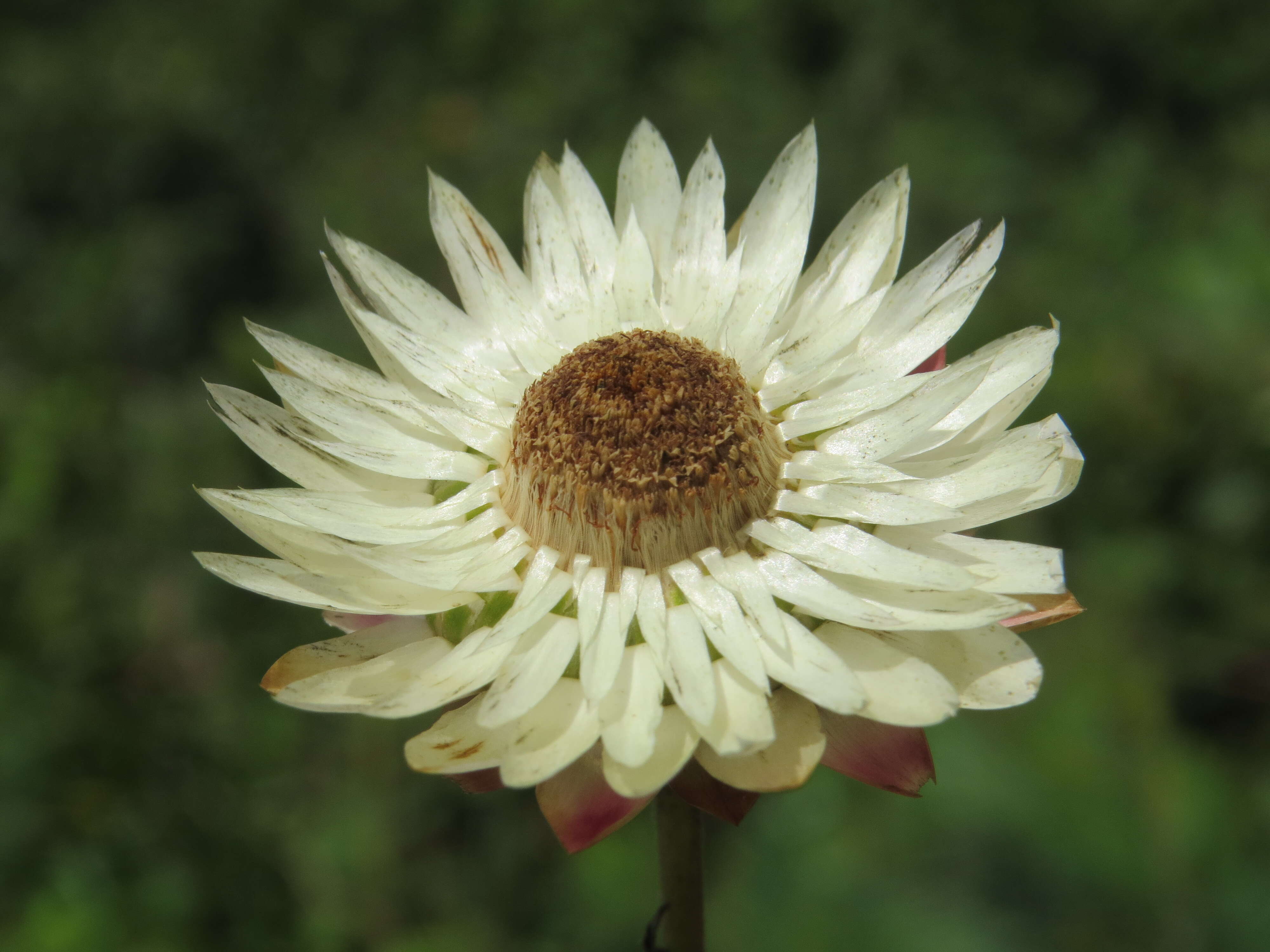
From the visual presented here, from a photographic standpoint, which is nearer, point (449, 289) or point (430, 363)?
point (430, 363)

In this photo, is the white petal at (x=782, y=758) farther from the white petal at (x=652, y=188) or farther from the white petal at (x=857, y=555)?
the white petal at (x=652, y=188)

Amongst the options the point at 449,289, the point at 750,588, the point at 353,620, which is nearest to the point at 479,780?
the point at 353,620

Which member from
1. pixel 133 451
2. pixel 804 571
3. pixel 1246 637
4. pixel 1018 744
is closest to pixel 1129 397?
pixel 1246 637

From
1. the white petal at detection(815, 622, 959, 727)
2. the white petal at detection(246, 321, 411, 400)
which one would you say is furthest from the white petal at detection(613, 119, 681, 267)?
the white petal at detection(815, 622, 959, 727)

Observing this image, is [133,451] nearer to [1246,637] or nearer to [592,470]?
[592,470]

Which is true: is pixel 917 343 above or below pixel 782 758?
above

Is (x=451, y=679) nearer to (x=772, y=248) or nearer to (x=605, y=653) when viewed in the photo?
(x=605, y=653)

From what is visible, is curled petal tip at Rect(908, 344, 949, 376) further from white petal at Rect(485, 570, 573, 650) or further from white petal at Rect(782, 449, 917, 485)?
white petal at Rect(485, 570, 573, 650)
